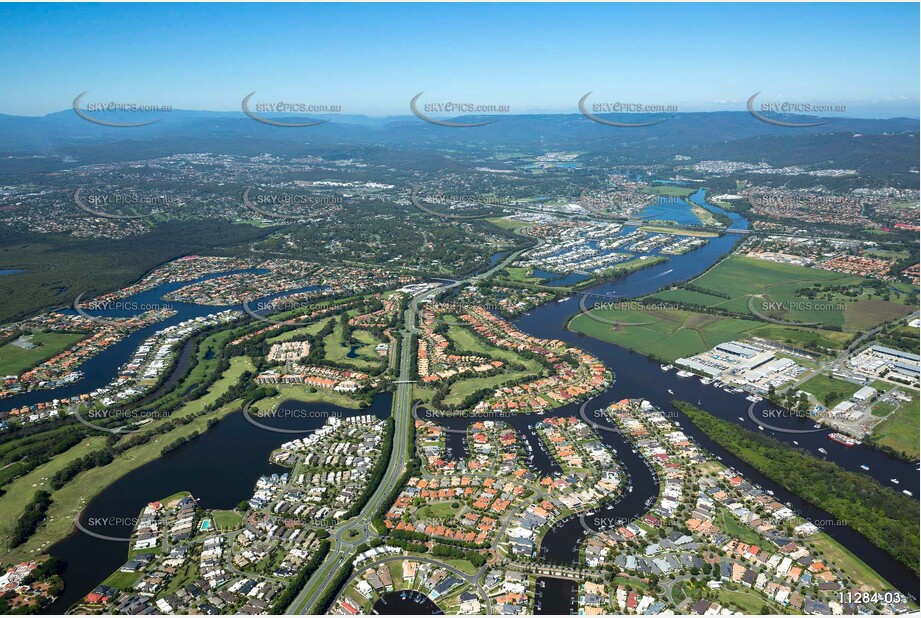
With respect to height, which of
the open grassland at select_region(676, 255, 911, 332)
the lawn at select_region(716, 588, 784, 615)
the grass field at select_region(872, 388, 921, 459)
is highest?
the open grassland at select_region(676, 255, 911, 332)

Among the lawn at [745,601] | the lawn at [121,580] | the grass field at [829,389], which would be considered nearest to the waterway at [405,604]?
the lawn at [121,580]

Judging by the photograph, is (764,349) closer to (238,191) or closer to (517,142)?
(238,191)

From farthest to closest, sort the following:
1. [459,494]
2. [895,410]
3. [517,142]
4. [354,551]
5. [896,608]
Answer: [517,142] < [895,410] < [459,494] < [354,551] < [896,608]

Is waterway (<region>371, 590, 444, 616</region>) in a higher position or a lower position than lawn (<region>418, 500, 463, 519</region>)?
lower

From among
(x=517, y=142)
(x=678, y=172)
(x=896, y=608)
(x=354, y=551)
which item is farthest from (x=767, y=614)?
(x=517, y=142)

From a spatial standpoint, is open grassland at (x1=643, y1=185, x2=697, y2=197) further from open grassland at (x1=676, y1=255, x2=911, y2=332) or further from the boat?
the boat

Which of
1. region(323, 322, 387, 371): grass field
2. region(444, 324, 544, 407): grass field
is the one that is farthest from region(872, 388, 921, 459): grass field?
region(323, 322, 387, 371): grass field

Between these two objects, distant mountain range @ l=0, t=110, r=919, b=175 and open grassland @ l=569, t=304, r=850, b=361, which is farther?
distant mountain range @ l=0, t=110, r=919, b=175

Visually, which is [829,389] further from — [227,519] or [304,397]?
[227,519]
